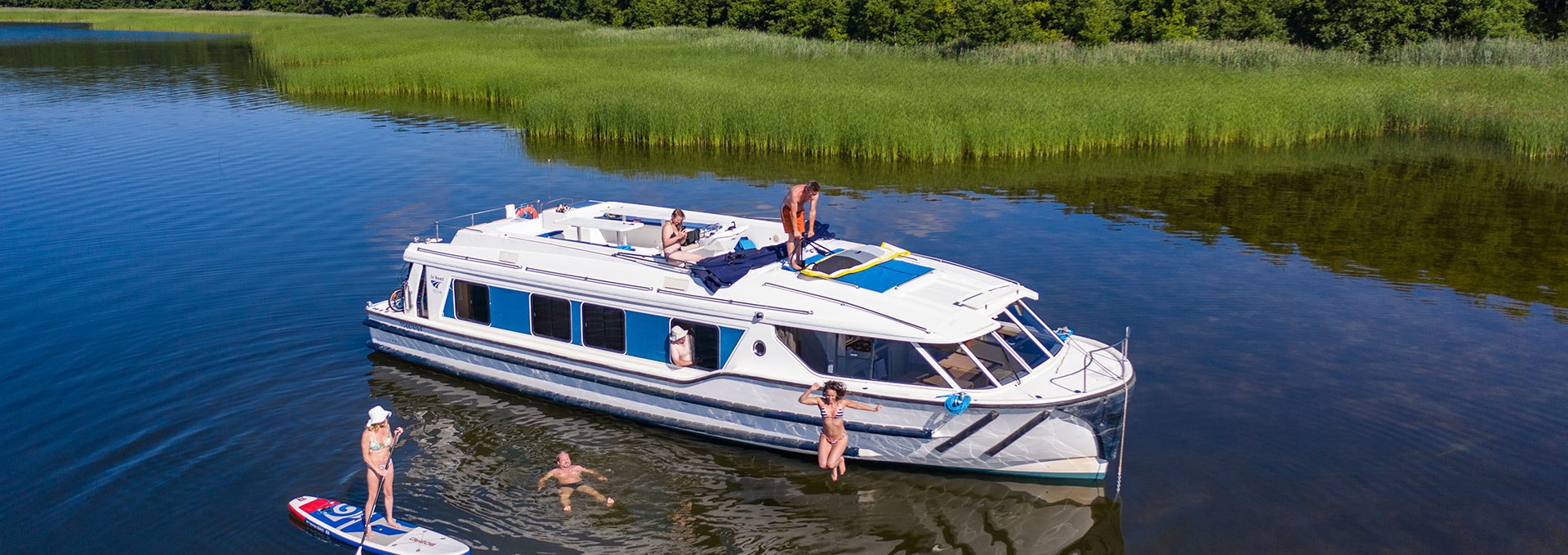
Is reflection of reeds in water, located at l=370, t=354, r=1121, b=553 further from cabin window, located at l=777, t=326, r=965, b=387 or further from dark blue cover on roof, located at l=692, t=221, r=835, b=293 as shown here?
dark blue cover on roof, located at l=692, t=221, r=835, b=293

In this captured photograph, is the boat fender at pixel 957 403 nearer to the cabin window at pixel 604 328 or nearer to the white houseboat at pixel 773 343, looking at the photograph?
the white houseboat at pixel 773 343

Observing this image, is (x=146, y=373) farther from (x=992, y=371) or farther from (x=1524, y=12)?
(x=1524, y=12)

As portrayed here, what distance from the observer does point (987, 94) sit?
37.3 m

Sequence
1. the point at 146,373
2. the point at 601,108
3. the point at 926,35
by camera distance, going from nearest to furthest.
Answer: the point at 146,373 < the point at 601,108 < the point at 926,35

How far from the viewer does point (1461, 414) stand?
1498cm

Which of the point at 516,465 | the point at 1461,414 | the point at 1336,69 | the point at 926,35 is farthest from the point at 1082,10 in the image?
the point at 516,465

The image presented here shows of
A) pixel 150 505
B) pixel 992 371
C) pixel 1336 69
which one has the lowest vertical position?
pixel 150 505

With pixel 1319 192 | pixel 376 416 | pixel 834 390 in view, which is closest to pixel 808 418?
pixel 834 390

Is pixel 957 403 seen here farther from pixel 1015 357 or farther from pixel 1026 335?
pixel 1026 335

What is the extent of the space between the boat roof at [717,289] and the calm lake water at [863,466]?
6.32 ft

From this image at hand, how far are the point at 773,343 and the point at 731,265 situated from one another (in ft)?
4.50

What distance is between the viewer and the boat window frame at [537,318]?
15.5m

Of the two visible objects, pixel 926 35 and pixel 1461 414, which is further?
pixel 926 35

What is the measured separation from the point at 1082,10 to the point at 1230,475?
4468 cm
